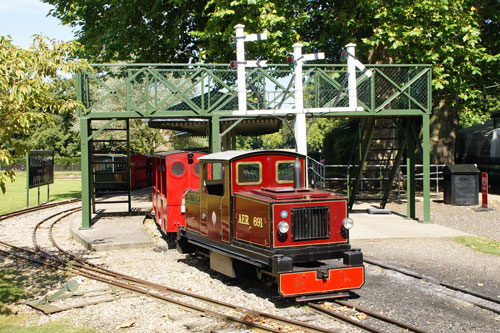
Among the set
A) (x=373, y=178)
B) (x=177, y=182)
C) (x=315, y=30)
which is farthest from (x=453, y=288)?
(x=315, y=30)

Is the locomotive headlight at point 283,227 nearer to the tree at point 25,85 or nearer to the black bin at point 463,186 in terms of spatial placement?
the tree at point 25,85

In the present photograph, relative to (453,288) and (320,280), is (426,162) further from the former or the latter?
(320,280)

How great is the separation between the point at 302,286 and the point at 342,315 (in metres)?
0.77

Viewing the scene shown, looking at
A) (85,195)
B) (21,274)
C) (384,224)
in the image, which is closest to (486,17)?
(384,224)

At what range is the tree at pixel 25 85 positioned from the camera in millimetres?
7055

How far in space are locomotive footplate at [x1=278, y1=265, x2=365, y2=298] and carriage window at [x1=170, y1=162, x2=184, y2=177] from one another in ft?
18.9

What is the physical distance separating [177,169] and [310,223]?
5555 mm

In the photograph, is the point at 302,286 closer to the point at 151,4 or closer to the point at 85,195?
the point at 85,195

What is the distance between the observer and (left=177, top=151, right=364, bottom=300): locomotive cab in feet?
26.3

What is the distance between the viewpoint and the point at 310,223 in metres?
8.34

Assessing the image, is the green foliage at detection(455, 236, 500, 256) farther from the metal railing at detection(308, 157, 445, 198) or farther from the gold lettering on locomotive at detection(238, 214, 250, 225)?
the gold lettering on locomotive at detection(238, 214, 250, 225)

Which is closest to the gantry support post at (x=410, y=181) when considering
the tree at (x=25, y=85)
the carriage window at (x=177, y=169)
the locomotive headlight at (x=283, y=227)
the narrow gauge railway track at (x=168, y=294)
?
the carriage window at (x=177, y=169)

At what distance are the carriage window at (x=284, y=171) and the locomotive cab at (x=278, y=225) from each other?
18mm

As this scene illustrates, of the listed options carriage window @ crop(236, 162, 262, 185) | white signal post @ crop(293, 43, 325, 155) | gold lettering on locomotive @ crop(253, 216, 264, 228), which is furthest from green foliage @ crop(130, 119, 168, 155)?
gold lettering on locomotive @ crop(253, 216, 264, 228)
